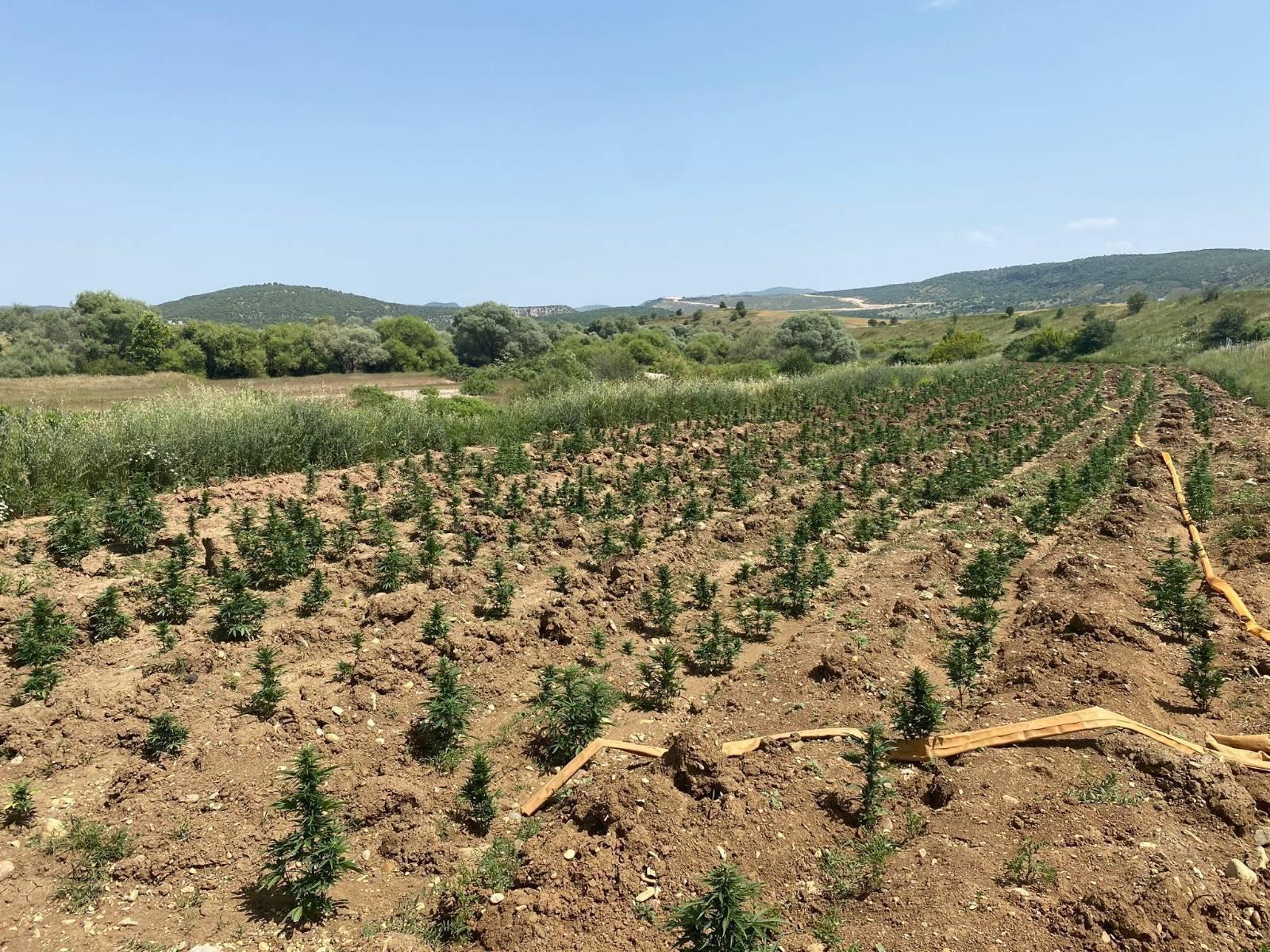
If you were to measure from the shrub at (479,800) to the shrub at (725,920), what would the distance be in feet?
4.86

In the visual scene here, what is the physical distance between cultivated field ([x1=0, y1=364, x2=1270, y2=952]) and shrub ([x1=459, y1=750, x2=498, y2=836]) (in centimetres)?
3

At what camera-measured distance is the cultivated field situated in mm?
3131

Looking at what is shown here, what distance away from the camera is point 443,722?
4.44 meters

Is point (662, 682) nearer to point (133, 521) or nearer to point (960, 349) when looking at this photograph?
point (133, 521)

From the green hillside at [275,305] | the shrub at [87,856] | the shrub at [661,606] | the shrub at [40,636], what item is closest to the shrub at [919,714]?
the shrub at [661,606]

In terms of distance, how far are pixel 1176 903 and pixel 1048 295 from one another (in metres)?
192

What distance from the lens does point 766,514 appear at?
31.6 ft

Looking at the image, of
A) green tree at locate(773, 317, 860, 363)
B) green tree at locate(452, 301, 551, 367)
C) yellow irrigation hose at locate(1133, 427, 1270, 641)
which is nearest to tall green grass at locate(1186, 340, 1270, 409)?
yellow irrigation hose at locate(1133, 427, 1270, 641)

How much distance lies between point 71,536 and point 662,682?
21.1ft

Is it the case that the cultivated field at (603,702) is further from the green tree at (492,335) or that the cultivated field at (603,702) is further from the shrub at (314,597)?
the green tree at (492,335)

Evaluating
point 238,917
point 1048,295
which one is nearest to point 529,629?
point 238,917

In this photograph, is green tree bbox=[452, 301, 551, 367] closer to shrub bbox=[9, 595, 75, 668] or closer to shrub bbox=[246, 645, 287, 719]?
shrub bbox=[9, 595, 75, 668]

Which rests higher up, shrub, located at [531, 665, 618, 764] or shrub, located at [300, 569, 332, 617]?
shrub, located at [300, 569, 332, 617]

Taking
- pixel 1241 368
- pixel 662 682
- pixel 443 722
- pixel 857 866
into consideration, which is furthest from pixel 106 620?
pixel 1241 368
